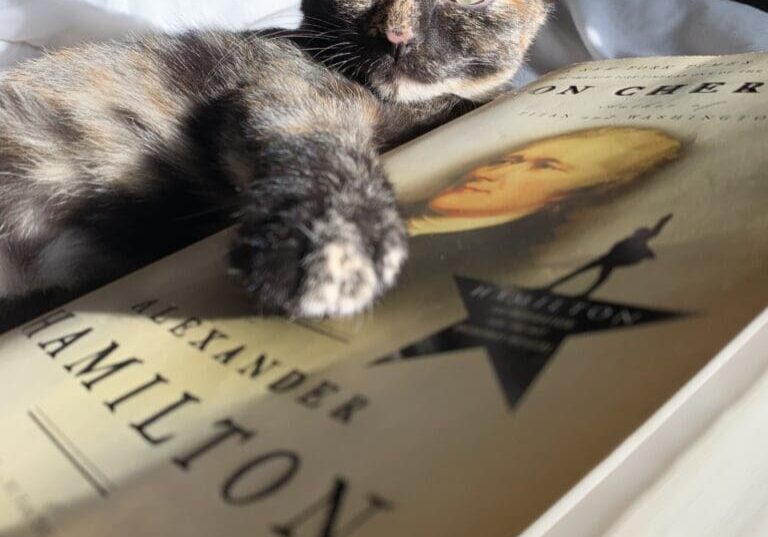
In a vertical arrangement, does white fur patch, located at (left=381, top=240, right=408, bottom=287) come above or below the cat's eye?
below

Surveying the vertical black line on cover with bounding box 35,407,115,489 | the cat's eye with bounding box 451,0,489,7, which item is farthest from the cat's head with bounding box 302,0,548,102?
the vertical black line on cover with bounding box 35,407,115,489

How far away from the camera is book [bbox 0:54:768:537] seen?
32cm

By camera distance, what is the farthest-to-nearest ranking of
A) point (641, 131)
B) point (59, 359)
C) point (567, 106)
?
point (567, 106), point (641, 131), point (59, 359)

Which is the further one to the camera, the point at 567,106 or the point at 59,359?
the point at 567,106

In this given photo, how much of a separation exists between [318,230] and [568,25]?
37.7 inches

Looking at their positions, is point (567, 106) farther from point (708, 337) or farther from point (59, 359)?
point (59, 359)

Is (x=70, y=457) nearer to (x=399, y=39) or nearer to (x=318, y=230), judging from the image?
(x=318, y=230)

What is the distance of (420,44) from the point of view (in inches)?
34.1

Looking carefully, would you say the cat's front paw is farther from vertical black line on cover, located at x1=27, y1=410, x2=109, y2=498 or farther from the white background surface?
the white background surface

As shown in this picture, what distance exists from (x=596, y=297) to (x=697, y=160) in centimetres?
19

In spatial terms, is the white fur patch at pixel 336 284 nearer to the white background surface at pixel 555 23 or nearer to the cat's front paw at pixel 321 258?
the cat's front paw at pixel 321 258

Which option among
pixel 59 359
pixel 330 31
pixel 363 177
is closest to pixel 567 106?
pixel 363 177

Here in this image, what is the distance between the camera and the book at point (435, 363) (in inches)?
12.4

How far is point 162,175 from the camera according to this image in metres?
0.77
